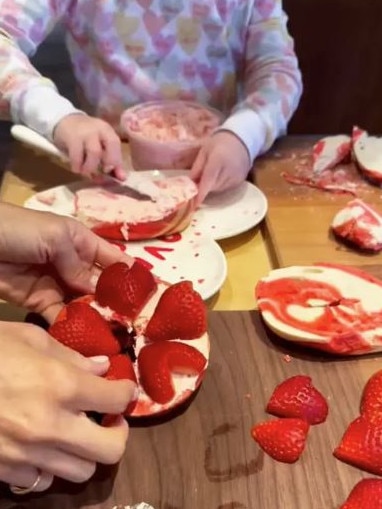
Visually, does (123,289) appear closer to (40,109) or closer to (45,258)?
(45,258)

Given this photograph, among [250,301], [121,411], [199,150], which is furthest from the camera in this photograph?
[199,150]

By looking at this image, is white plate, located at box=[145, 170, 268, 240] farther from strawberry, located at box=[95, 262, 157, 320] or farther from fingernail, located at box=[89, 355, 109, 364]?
fingernail, located at box=[89, 355, 109, 364]

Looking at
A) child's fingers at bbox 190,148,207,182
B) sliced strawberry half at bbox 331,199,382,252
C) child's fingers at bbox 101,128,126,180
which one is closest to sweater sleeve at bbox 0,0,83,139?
child's fingers at bbox 101,128,126,180

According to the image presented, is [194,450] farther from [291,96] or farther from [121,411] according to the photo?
[291,96]

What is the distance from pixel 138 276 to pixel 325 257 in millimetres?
321

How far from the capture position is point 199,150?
136cm

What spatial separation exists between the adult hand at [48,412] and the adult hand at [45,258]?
8.6 inches

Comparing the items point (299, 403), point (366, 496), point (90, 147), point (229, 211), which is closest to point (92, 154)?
point (90, 147)

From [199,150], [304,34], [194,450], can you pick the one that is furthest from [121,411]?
[304,34]

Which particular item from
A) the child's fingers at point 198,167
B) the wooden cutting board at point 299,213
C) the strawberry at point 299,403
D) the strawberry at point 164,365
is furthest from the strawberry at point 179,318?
the child's fingers at point 198,167

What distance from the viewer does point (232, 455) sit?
0.85 metres

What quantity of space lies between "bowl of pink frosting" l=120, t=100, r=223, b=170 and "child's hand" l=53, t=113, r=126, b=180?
0.07m

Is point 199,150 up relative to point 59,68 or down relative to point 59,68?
up

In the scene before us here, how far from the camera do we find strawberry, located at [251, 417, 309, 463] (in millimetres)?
852
